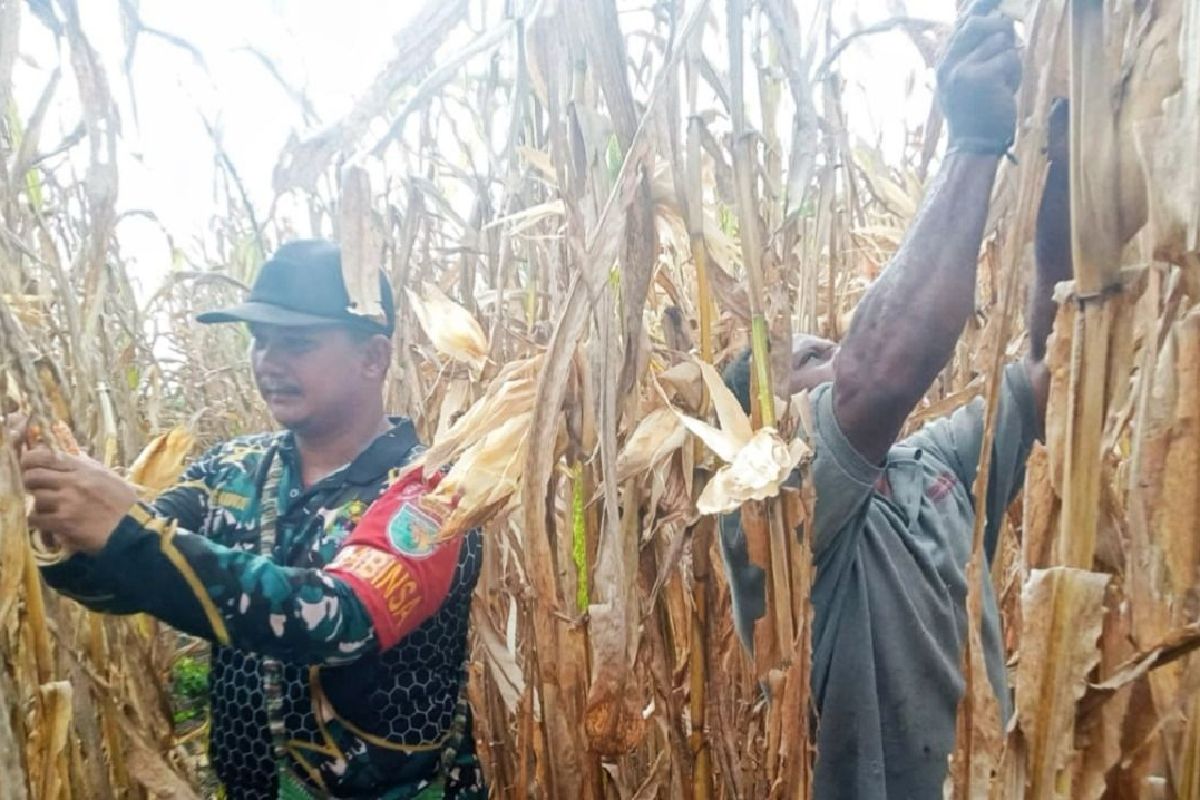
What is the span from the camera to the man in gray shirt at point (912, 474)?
72cm

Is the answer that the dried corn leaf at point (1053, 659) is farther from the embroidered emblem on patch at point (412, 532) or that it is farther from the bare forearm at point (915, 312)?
the embroidered emblem on patch at point (412, 532)

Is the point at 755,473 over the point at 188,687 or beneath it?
over

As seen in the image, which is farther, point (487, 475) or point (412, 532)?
point (412, 532)

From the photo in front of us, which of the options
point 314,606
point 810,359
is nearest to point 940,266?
point 810,359

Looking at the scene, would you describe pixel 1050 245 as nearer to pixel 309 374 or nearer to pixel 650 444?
pixel 650 444

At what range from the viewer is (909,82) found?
1.63 m

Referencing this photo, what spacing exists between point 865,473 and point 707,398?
0.20 metres

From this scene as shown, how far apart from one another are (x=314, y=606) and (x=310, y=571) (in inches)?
1.6

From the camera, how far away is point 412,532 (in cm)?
100

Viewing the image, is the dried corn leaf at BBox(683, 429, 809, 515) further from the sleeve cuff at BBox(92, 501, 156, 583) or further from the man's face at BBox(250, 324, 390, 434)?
the man's face at BBox(250, 324, 390, 434)

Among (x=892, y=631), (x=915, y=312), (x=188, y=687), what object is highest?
(x=915, y=312)

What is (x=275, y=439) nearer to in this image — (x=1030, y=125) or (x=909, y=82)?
(x=1030, y=125)

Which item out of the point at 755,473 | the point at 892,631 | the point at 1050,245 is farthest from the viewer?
the point at 892,631

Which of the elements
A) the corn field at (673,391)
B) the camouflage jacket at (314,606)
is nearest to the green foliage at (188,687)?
the corn field at (673,391)
